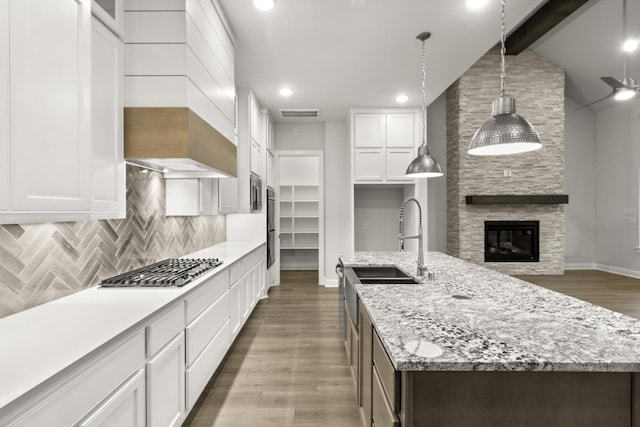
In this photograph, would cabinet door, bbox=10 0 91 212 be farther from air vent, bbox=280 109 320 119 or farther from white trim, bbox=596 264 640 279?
white trim, bbox=596 264 640 279

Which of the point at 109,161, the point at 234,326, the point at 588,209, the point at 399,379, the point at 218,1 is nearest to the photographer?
the point at 399,379

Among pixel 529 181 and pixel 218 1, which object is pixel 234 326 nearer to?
pixel 218 1

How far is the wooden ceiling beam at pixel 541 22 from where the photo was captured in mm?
4227

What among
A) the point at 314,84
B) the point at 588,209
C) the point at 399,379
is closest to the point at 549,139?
the point at 588,209

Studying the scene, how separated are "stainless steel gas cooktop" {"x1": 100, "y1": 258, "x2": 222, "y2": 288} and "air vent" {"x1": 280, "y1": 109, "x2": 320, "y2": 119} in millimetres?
3496

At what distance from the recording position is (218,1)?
8.58ft

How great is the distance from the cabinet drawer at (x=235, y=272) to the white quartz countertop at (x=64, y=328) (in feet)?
3.24

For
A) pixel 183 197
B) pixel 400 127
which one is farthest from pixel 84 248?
pixel 400 127

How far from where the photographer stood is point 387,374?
1.25 metres

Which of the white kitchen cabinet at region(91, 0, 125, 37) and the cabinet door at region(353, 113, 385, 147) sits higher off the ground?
the cabinet door at region(353, 113, 385, 147)

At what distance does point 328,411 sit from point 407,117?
449 cm

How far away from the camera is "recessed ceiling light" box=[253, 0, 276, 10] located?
2.58 metres

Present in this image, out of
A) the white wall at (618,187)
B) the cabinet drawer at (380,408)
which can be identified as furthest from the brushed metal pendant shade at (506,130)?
the white wall at (618,187)

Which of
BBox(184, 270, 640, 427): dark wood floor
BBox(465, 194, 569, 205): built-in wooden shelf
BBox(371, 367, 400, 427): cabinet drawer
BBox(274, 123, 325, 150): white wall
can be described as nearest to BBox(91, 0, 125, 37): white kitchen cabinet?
BBox(371, 367, 400, 427): cabinet drawer
